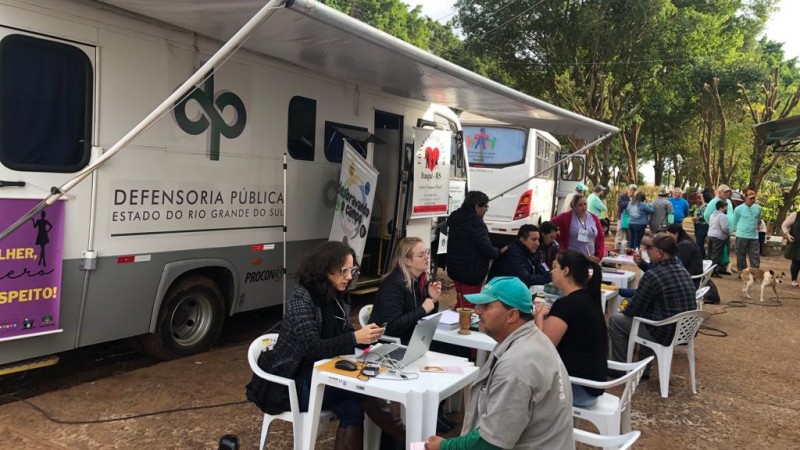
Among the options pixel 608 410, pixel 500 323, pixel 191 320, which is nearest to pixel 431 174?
pixel 191 320

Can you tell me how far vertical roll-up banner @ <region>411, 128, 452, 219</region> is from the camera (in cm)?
709

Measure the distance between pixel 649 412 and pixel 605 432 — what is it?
4.96 feet

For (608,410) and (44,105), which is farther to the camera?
(44,105)

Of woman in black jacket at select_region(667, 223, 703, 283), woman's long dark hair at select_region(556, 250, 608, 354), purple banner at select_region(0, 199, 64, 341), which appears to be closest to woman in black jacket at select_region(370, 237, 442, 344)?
woman's long dark hair at select_region(556, 250, 608, 354)

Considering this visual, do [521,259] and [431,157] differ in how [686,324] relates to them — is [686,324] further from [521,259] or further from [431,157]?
[431,157]

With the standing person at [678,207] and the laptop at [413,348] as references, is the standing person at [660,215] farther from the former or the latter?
the laptop at [413,348]

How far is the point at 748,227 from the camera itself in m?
10.6

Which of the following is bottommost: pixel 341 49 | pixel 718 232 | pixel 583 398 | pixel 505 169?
pixel 583 398

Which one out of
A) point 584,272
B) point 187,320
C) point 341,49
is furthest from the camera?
point 187,320

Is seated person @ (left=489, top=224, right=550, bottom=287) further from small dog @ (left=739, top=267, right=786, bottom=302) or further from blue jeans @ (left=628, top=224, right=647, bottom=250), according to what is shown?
blue jeans @ (left=628, top=224, right=647, bottom=250)

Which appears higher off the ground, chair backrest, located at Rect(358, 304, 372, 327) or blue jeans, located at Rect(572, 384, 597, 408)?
chair backrest, located at Rect(358, 304, 372, 327)

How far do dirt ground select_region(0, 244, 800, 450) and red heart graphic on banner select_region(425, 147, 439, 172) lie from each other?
3.00 metres

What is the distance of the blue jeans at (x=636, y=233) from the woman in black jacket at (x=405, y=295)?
29.3ft

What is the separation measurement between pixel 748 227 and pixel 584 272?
29.3ft
